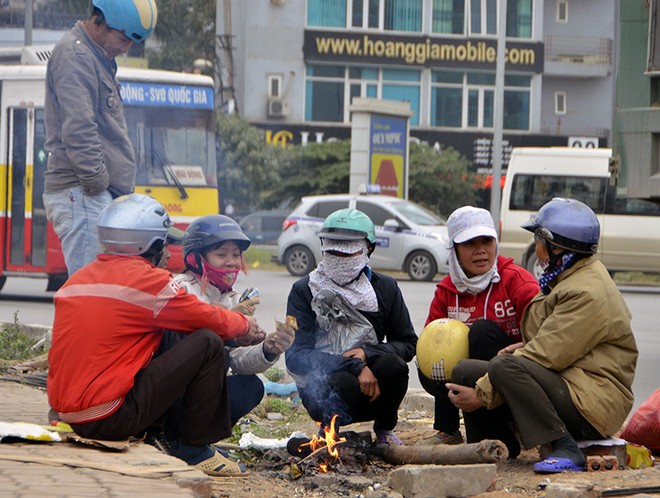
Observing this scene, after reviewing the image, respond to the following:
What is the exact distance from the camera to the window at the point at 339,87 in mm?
45406

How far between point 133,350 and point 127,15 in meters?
2.50

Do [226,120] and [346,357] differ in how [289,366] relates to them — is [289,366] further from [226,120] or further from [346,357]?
[226,120]

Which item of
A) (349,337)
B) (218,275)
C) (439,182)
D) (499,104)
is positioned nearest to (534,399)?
(349,337)

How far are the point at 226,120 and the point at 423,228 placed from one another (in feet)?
53.8

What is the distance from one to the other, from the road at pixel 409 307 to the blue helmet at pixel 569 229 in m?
3.16

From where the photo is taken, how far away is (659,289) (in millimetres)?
23203

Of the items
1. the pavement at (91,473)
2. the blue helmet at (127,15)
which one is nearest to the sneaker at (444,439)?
the pavement at (91,473)

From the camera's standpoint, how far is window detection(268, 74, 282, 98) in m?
44.7

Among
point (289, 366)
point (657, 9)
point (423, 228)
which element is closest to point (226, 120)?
point (423, 228)

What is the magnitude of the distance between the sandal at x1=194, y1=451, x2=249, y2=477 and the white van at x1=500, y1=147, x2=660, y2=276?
609 inches

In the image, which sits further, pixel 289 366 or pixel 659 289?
pixel 659 289

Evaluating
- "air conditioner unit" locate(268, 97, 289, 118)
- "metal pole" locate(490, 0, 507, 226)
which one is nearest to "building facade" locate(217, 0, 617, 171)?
"air conditioner unit" locate(268, 97, 289, 118)

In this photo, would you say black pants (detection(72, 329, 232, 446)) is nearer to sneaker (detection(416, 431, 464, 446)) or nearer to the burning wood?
the burning wood

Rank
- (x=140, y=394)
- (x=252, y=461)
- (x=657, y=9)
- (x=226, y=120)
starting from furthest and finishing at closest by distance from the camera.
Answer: (x=226, y=120) → (x=657, y=9) → (x=252, y=461) → (x=140, y=394)
